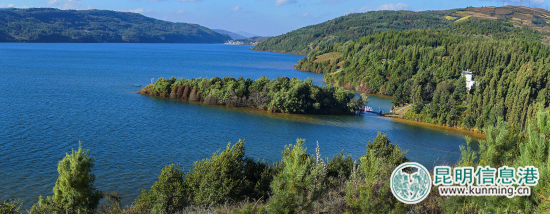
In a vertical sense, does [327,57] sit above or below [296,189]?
above

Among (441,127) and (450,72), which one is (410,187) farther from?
(450,72)

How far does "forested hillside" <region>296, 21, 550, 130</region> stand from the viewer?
161 feet

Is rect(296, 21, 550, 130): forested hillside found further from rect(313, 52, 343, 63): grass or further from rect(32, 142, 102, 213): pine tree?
rect(32, 142, 102, 213): pine tree

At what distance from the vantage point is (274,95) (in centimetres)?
5484

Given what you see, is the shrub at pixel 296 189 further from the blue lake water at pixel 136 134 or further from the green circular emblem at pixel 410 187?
the blue lake water at pixel 136 134

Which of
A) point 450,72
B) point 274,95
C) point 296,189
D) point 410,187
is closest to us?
point 410,187

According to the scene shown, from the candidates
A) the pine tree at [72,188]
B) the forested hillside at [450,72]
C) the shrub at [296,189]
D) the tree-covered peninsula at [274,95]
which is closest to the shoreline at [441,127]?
the forested hillside at [450,72]

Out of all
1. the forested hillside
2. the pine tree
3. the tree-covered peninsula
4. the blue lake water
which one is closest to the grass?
the forested hillside

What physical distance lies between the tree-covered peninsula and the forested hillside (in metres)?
11.1

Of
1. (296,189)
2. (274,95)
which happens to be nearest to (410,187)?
(296,189)

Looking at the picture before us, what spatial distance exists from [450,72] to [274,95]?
39898mm

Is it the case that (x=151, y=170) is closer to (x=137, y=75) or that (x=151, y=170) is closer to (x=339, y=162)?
(x=339, y=162)

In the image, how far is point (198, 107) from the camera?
54.2 meters

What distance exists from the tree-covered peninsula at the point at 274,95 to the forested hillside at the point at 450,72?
11.1m
